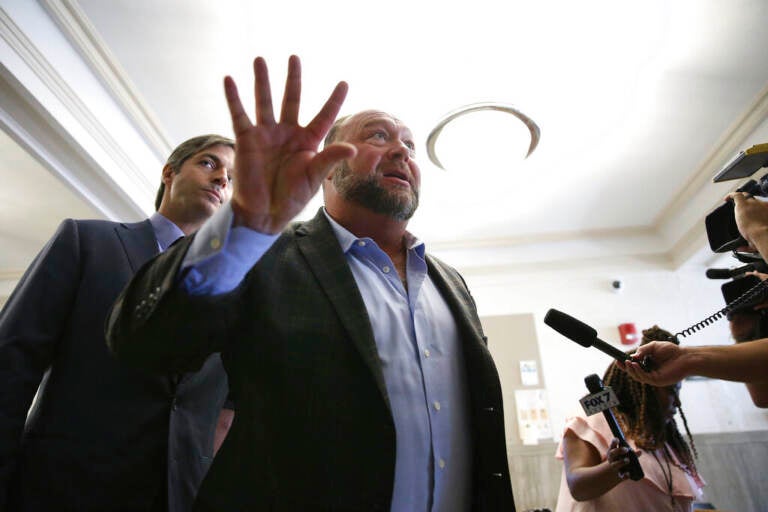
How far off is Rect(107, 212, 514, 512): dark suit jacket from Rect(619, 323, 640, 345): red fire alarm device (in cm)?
399

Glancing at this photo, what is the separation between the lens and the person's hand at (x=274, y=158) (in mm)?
714

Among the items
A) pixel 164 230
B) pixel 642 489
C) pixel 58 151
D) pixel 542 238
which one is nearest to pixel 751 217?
pixel 642 489

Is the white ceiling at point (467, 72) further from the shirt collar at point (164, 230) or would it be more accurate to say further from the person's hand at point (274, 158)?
the person's hand at point (274, 158)

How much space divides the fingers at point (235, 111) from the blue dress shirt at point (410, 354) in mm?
150

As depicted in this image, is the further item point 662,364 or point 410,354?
point 662,364

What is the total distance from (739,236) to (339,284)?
1499 millimetres

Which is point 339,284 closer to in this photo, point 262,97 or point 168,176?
point 262,97

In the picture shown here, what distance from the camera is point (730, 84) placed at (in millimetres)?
2898

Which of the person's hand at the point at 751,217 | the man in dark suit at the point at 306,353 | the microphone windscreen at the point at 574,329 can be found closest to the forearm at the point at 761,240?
the person's hand at the point at 751,217

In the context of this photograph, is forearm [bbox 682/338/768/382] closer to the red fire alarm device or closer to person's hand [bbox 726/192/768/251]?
person's hand [bbox 726/192/768/251]

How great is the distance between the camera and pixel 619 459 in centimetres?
161

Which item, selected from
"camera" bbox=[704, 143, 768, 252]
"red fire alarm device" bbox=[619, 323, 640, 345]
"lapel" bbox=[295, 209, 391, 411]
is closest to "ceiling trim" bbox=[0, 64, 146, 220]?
"lapel" bbox=[295, 209, 391, 411]

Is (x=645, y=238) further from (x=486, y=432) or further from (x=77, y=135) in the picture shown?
(x=77, y=135)

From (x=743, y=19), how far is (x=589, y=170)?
1444 millimetres
